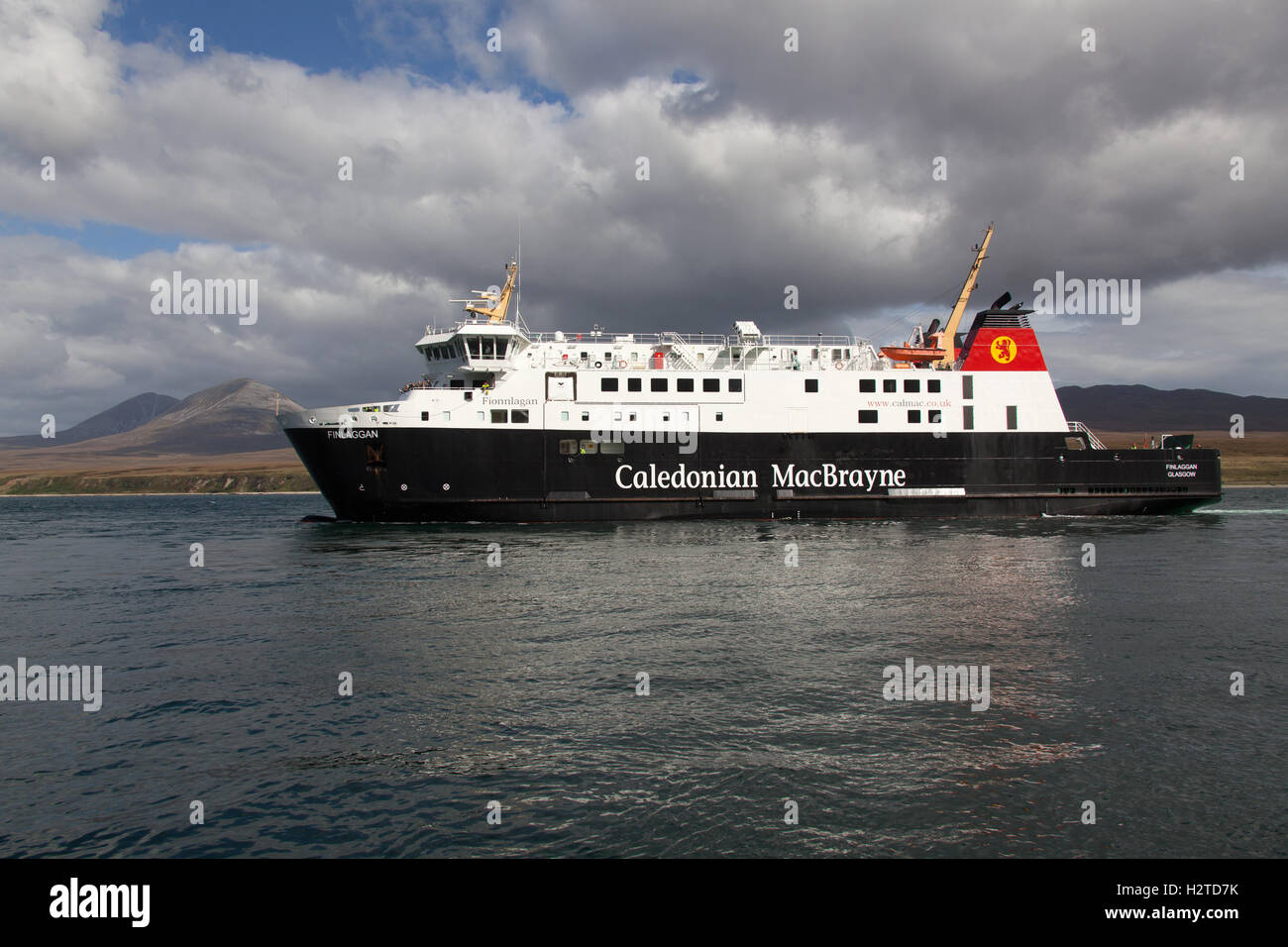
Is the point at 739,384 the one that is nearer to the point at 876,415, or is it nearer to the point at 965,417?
the point at 876,415

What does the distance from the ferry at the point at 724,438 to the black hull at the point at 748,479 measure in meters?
0.07

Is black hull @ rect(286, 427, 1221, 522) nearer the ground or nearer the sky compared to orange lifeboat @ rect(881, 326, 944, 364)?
nearer the ground

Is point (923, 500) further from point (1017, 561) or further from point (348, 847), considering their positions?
point (348, 847)

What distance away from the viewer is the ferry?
98.6 ft

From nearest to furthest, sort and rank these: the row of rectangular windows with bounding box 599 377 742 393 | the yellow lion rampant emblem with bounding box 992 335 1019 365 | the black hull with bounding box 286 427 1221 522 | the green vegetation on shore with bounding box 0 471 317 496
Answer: the black hull with bounding box 286 427 1221 522 → the row of rectangular windows with bounding box 599 377 742 393 → the yellow lion rampant emblem with bounding box 992 335 1019 365 → the green vegetation on shore with bounding box 0 471 317 496

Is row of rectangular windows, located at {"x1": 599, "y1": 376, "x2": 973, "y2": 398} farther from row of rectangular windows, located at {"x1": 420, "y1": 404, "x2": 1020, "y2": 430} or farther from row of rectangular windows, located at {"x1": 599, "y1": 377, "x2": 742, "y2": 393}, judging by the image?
row of rectangular windows, located at {"x1": 420, "y1": 404, "x2": 1020, "y2": 430}

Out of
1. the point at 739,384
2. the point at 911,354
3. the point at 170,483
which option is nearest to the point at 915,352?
the point at 911,354

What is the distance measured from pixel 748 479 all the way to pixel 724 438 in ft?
7.21

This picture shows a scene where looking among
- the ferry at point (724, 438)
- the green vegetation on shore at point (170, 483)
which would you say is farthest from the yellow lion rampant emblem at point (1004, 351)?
the green vegetation on shore at point (170, 483)

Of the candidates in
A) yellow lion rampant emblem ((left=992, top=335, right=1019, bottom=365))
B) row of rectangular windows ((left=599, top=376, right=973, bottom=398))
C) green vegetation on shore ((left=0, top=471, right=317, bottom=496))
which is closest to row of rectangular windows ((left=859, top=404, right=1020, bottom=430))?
row of rectangular windows ((left=599, top=376, right=973, bottom=398))

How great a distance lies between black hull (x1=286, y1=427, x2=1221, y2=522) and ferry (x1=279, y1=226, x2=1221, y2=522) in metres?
0.07

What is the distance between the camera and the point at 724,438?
32156 mm

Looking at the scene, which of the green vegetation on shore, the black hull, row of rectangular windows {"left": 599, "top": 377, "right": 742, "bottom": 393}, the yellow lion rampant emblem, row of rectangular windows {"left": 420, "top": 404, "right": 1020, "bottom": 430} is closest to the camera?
the black hull

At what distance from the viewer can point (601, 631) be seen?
13117mm
